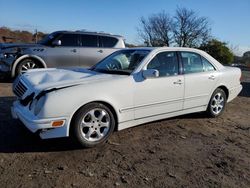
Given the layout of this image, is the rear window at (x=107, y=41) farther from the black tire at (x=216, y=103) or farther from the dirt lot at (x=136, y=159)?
the dirt lot at (x=136, y=159)

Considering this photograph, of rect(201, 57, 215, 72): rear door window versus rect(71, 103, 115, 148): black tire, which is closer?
rect(71, 103, 115, 148): black tire

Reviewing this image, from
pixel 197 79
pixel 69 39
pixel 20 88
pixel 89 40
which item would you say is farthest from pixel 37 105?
pixel 89 40

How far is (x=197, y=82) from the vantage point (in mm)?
5680

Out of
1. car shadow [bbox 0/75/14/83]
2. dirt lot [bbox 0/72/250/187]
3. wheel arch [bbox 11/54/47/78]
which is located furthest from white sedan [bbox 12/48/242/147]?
car shadow [bbox 0/75/14/83]

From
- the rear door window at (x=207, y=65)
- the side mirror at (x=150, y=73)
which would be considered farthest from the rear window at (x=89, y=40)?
the side mirror at (x=150, y=73)

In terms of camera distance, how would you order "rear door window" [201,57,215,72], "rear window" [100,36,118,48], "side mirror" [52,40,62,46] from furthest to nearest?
1. "rear window" [100,36,118,48]
2. "side mirror" [52,40,62,46]
3. "rear door window" [201,57,215,72]

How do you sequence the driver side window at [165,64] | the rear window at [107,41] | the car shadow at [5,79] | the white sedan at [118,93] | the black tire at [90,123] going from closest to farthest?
the white sedan at [118,93]
the black tire at [90,123]
the driver side window at [165,64]
the car shadow at [5,79]
the rear window at [107,41]

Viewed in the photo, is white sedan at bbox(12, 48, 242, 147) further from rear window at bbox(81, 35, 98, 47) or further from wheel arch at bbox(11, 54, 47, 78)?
rear window at bbox(81, 35, 98, 47)

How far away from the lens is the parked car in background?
9.23 metres

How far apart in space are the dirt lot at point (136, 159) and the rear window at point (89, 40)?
5.11m

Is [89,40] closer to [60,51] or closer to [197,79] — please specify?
[60,51]

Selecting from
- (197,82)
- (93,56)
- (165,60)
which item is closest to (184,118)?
(197,82)

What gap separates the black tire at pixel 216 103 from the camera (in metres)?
6.17

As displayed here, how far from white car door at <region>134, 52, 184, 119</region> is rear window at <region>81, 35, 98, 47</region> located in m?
5.28
